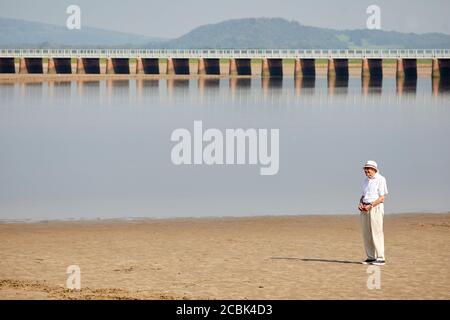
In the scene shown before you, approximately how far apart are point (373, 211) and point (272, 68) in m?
99.9

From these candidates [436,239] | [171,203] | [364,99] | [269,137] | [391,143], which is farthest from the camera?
[364,99]

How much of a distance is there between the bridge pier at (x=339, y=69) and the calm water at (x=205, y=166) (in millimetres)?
37976

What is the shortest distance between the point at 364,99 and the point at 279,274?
58404 millimetres

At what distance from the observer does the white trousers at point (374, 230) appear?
15.0 metres

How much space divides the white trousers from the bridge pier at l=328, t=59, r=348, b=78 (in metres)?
96.1

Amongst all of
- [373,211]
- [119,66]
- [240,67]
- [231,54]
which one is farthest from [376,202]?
[240,67]

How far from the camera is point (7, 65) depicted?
109250mm

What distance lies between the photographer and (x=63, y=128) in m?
46.6

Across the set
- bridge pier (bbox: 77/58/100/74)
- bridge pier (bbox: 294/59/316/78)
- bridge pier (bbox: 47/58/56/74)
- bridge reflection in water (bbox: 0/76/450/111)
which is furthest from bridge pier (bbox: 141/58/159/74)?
bridge pier (bbox: 294/59/316/78)

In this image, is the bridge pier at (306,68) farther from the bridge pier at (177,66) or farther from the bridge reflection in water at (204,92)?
the bridge pier at (177,66)

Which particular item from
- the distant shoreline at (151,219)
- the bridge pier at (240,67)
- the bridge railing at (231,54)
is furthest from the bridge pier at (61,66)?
the distant shoreline at (151,219)

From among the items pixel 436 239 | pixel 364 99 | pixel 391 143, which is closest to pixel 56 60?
pixel 364 99

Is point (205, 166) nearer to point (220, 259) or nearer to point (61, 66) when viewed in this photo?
point (220, 259)

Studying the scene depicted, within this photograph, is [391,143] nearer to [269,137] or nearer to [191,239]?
[269,137]
